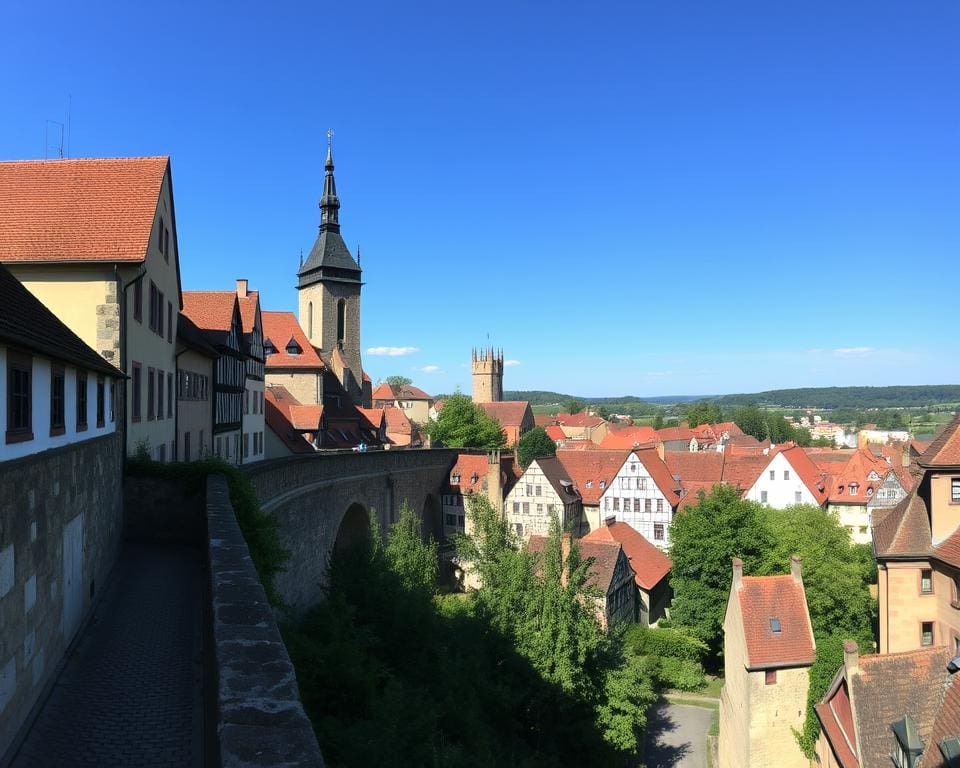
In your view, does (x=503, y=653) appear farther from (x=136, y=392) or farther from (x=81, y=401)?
(x=81, y=401)

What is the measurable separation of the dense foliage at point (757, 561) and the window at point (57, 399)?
3180 cm

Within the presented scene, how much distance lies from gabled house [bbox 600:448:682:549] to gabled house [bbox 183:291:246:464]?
26.4 metres

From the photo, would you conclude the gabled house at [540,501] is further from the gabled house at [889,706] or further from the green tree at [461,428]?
the gabled house at [889,706]

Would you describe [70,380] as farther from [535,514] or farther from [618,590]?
[535,514]

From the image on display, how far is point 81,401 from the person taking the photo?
11.3m

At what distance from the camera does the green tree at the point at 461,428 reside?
2864 inches

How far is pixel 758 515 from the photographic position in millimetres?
39094

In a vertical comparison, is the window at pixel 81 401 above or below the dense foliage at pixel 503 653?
above

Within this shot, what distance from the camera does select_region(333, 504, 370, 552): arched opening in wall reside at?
1174 inches

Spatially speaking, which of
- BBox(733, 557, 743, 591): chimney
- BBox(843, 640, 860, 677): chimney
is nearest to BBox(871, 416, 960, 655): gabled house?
BBox(843, 640, 860, 677): chimney

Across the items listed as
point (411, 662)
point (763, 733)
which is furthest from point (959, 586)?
point (411, 662)

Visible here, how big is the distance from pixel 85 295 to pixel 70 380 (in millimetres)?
5226

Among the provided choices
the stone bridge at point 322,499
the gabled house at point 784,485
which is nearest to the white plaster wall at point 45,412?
the stone bridge at point 322,499

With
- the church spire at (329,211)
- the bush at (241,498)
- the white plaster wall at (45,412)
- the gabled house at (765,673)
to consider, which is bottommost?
the gabled house at (765,673)
